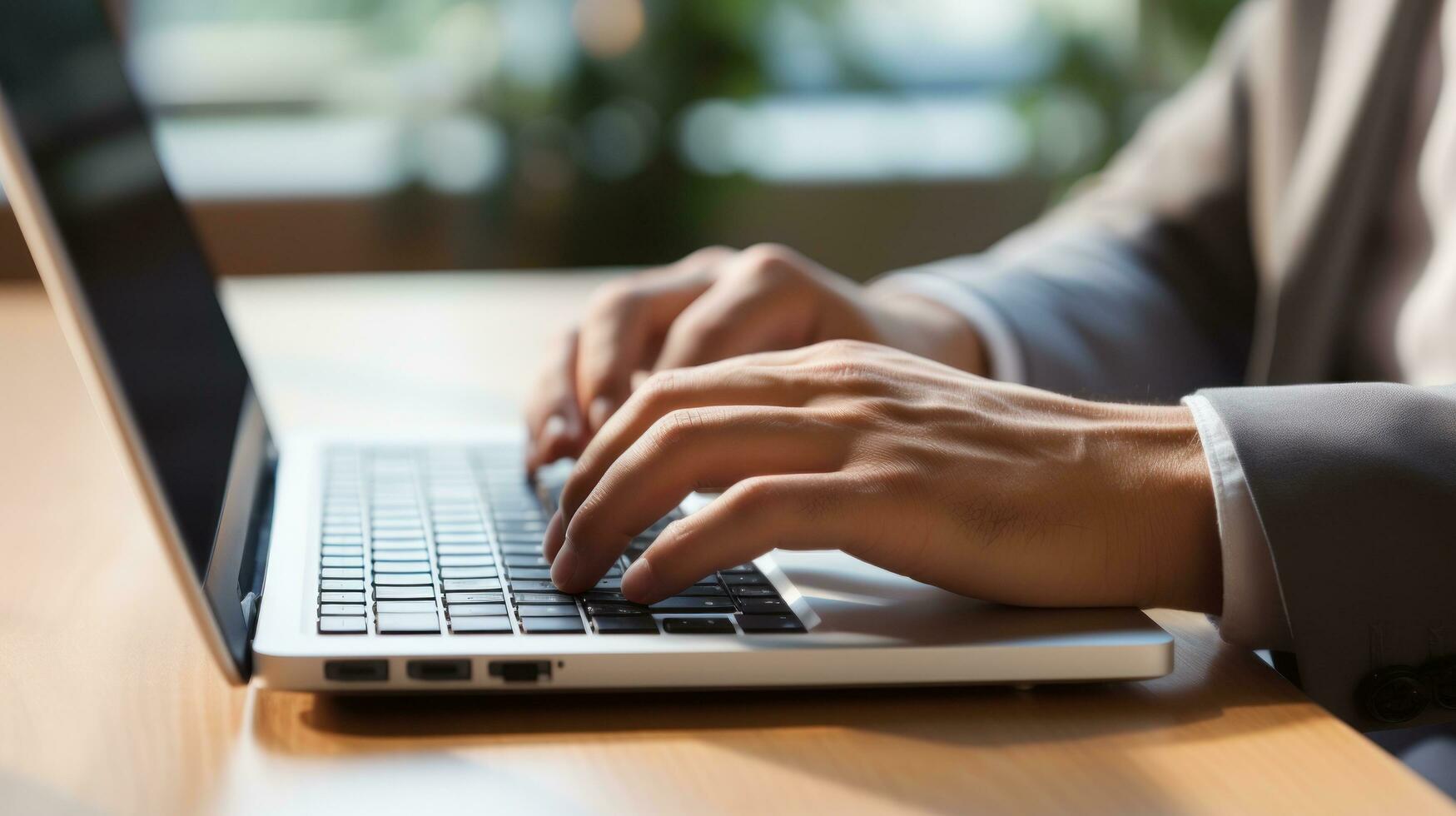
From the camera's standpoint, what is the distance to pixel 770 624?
419mm

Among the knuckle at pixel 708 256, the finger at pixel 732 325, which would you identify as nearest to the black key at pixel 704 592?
the finger at pixel 732 325

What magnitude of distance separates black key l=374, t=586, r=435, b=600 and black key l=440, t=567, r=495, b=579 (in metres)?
0.02

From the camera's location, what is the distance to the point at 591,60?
10.1 ft

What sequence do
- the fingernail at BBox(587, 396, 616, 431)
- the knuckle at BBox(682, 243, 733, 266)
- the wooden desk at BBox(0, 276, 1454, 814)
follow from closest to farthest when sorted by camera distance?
the wooden desk at BBox(0, 276, 1454, 814)
the fingernail at BBox(587, 396, 616, 431)
the knuckle at BBox(682, 243, 733, 266)

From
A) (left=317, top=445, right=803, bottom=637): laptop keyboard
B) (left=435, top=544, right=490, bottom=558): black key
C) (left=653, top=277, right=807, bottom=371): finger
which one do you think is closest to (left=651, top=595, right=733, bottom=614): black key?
(left=317, top=445, right=803, bottom=637): laptop keyboard

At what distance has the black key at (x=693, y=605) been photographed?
1.43 ft

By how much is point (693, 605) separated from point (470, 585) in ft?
0.27

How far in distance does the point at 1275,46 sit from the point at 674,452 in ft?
2.38

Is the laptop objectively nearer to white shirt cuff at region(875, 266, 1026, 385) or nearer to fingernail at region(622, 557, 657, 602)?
fingernail at region(622, 557, 657, 602)

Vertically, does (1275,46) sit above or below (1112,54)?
above

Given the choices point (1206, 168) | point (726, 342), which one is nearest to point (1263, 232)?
point (1206, 168)

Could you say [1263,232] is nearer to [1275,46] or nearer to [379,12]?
[1275,46]

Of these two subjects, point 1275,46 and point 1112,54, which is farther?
point 1112,54

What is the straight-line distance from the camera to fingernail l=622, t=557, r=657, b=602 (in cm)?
43
